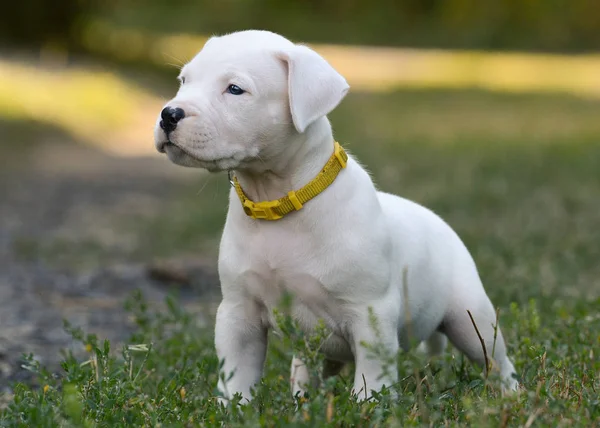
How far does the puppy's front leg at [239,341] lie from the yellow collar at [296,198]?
1.10 feet

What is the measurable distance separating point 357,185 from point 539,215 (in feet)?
18.0

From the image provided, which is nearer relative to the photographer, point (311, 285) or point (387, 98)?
point (311, 285)

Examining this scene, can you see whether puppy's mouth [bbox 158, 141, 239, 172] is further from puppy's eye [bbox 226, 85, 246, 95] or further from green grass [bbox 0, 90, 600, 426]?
green grass [bbox 0, 90, 600, 426]

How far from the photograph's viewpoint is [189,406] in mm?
3734

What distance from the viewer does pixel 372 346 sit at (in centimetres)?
370

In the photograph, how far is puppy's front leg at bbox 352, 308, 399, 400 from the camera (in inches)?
147

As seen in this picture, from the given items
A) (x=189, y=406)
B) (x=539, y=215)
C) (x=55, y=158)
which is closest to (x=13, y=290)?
(x=189, y=406)

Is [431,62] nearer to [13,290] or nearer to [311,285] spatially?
[13,290]

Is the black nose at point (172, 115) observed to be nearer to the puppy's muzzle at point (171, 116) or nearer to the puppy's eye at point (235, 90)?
the puppy's muzzle at point (171, 116)

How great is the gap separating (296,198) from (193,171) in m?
10.6

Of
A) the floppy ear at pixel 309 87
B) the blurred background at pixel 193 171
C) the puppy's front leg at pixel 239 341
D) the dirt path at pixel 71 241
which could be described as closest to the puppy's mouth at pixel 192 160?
the floppy ear at pixel 309 87

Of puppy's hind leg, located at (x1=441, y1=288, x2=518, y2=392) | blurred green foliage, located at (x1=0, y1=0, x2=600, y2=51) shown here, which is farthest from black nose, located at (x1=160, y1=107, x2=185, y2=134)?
blurred green foliage, located at (x1=0, y1=0, x2=600, y2=51)

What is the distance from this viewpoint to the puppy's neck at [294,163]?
3.88 meters

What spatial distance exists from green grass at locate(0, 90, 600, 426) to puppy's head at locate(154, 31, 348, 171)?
70 cm
